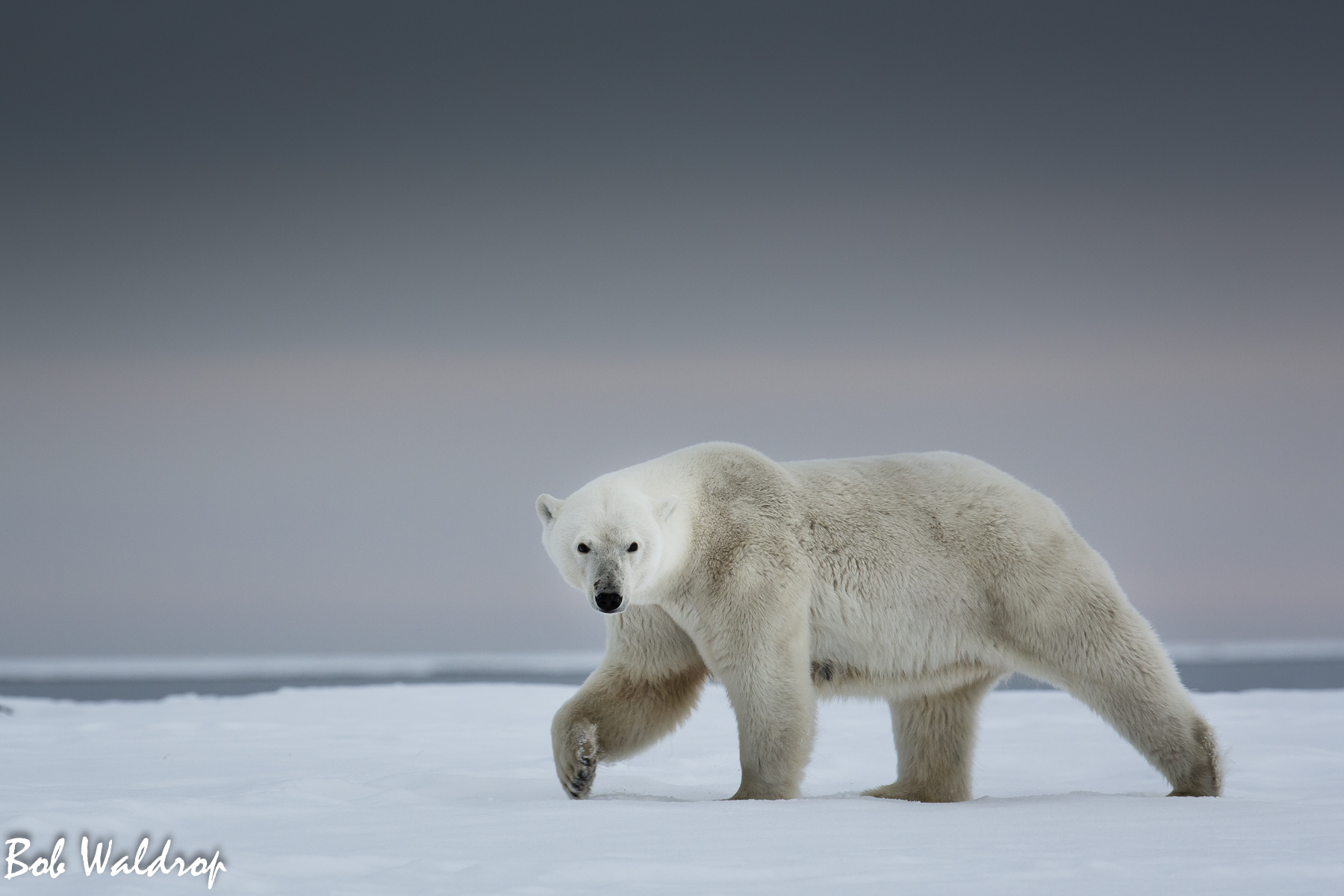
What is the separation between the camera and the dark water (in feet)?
48.5

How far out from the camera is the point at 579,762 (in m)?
4.47

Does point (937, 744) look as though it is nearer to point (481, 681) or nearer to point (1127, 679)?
point (1127, 679)

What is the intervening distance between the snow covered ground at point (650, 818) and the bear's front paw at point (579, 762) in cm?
8

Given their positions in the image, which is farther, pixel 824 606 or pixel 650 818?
pixel 824 606

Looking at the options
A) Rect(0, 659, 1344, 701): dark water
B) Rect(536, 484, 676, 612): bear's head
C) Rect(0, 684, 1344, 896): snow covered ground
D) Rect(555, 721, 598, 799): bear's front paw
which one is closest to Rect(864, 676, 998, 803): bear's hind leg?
Rect(0, 684, 1344, 896): snow covered ground

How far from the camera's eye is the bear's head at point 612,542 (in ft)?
13.6

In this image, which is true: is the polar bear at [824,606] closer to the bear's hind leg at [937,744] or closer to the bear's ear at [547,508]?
the bear's ear at [547,508]

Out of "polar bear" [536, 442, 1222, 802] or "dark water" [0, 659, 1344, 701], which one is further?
"dark water" [0, 659, 1344, 701]

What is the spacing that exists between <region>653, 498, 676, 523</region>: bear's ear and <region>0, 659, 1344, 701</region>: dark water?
9.76 meters

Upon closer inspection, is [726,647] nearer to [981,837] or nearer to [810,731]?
[810,731]

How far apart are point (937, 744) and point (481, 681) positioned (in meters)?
12.8

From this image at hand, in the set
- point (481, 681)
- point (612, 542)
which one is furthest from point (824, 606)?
point (481, 681)

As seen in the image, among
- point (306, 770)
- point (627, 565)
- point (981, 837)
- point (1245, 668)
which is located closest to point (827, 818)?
point (981, 837)

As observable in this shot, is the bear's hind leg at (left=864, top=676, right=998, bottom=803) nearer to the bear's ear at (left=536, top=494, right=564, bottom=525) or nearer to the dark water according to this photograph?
the bear's ear at (left=536, top=494, right=564, bottom=525)
